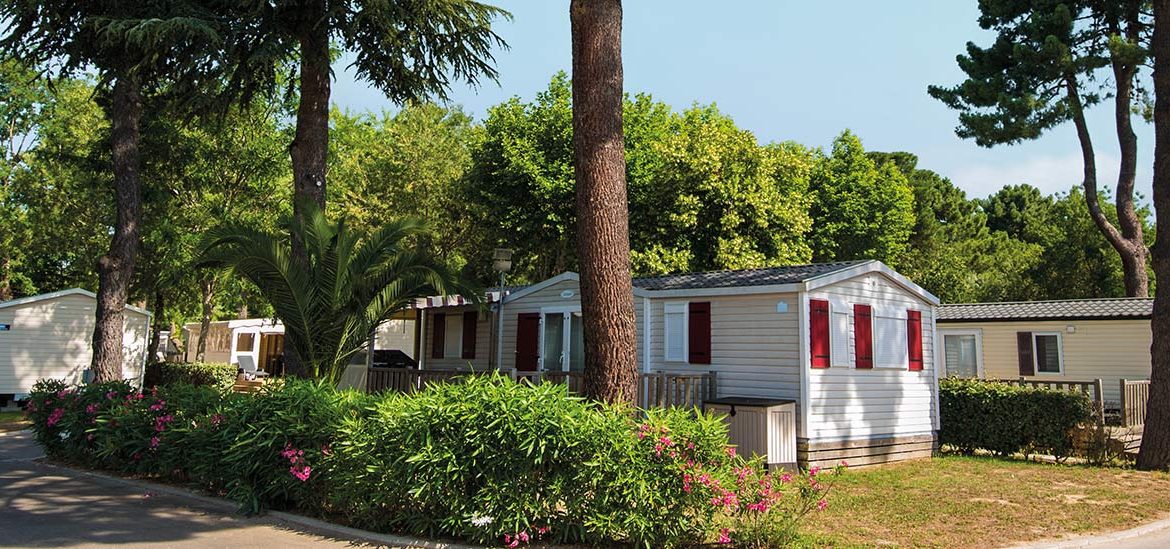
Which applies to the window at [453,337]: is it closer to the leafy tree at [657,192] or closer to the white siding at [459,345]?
the white siding at [459,345]

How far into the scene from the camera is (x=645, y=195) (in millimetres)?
24219

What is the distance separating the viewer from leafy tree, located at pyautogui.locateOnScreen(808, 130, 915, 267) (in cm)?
3031

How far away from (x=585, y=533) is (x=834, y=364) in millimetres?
7023

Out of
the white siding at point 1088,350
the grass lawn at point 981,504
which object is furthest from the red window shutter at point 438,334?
the white siding at point 1088,350

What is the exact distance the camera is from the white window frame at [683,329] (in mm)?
13156

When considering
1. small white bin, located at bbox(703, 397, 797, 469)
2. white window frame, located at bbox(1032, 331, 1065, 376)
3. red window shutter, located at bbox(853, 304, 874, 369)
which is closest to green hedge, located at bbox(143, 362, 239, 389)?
small white bin, located at bbox(703, 397, 797, 469)

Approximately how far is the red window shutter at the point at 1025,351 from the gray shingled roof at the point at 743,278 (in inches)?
385

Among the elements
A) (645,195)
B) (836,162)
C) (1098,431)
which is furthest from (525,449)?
(836,162)

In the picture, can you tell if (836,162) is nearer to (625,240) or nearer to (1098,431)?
(1098,431)

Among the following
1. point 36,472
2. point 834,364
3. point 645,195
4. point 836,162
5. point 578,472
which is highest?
point 836,162

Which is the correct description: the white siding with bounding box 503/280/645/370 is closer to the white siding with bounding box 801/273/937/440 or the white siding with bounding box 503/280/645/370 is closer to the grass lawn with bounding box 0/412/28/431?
the white siding with bounding box 801/273/937/440

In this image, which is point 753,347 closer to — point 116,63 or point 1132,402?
point 1132,402

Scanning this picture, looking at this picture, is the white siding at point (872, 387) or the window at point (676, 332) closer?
the white siding at point (872, 387)

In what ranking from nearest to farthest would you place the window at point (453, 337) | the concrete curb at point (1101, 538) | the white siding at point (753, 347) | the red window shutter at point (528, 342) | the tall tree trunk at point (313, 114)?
1. the concrete curb at point (1101, 538)
2. the white siding at point (753, 347)
3. the tall tree trunk at point (313, 114)
4. the red window shutter at point (528, 342)
5. the window at point (453, 337)
